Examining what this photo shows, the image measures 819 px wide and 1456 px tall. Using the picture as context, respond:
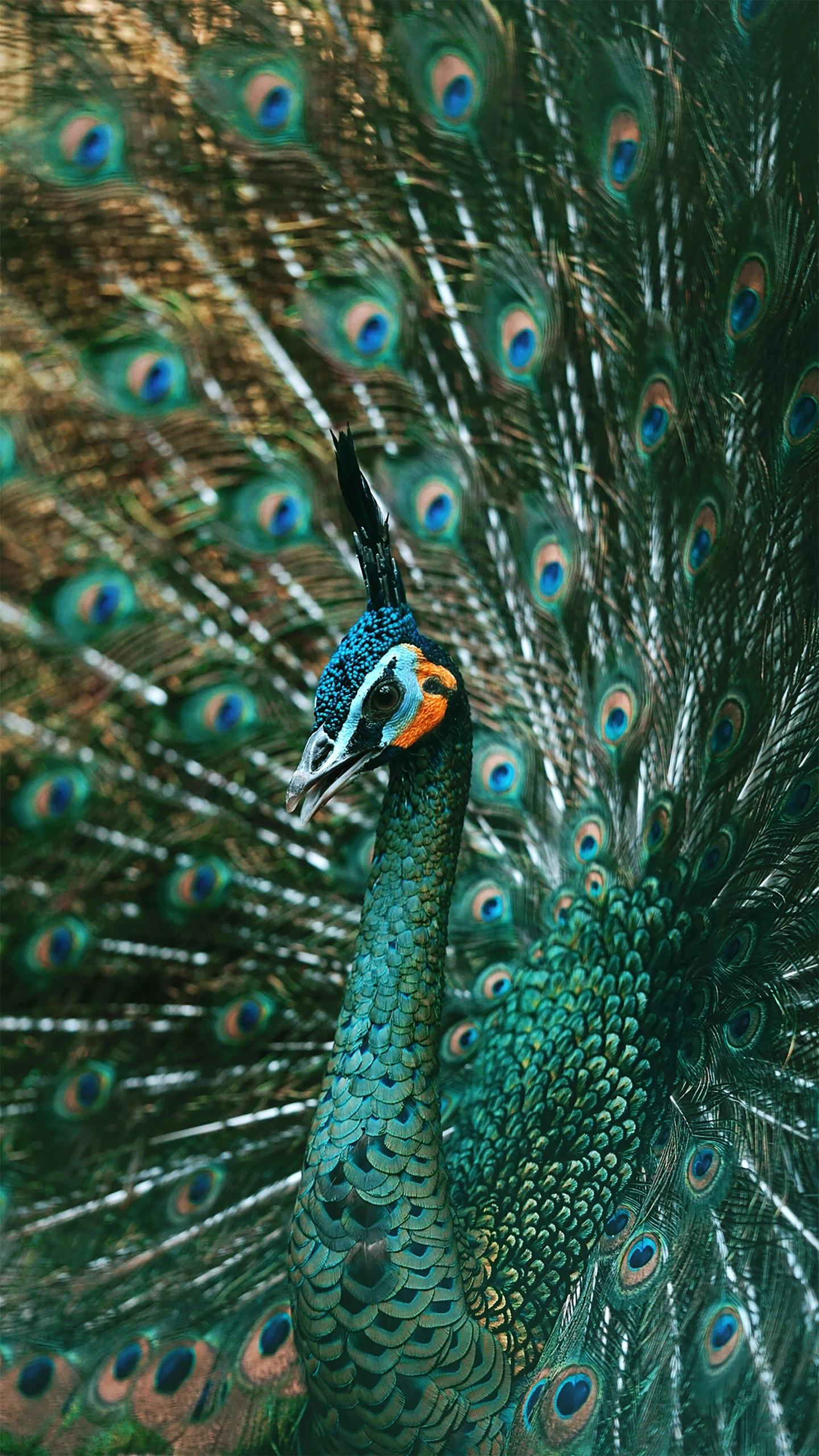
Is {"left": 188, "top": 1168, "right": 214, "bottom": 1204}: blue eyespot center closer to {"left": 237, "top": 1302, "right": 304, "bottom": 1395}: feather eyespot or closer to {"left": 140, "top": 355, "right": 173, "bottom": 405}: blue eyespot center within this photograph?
{"left": 237, "top": 1302, "right": 304, "bottom": 1395}: feather eyespot

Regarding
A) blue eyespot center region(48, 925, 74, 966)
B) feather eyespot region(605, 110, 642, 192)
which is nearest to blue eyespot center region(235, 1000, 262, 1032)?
blue eyespot center region(48, 925, 74, 966)

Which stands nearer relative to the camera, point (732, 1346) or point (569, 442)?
point (732, 1346)

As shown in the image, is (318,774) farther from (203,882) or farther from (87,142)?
(87,142)

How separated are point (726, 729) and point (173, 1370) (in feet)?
2.93

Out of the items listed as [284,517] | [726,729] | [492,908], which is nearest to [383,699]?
[726,729]

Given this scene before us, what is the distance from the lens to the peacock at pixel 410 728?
1105 millimetres

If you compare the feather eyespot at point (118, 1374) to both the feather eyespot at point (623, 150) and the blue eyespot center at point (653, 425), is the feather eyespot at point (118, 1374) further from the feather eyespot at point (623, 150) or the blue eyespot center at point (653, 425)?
the feather eyespot at point (623, 150)

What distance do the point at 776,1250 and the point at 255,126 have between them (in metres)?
1.46

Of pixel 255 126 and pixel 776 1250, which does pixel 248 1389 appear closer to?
pixel 776 1250

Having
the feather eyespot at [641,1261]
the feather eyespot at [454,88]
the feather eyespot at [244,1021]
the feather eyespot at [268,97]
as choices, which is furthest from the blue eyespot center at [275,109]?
the feather eyespot at [641,1261]

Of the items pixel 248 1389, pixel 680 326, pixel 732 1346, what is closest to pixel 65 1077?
pixel 248 1389

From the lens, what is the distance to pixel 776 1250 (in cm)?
109

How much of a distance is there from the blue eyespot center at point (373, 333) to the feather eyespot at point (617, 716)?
1.89 ft

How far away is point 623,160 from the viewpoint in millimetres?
1388
